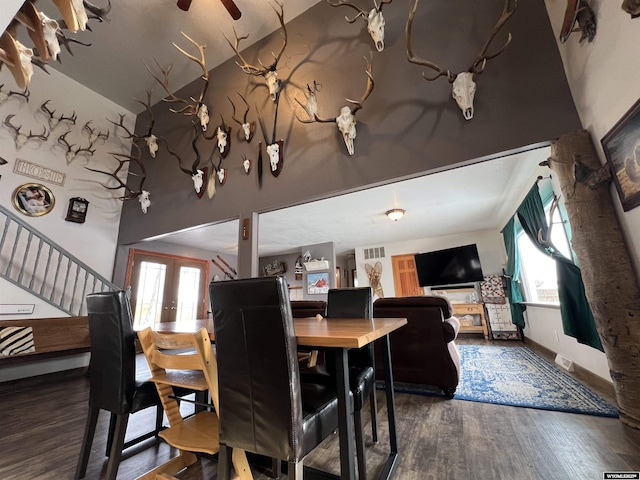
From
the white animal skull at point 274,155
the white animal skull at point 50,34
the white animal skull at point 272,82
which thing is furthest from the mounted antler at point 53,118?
the white animal skull at point 50,34

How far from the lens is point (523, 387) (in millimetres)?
2447

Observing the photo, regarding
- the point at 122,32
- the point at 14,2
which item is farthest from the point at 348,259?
the point at 14,2

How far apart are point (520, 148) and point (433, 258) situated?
4.60 metres

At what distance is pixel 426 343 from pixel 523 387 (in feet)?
3.28

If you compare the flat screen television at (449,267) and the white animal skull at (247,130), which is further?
the flat screen television at (449,267)

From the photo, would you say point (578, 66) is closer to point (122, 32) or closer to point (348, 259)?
point (122, 32)

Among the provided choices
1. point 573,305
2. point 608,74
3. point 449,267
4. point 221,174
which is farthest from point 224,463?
point 449,267

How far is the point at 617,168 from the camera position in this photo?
155 centimetres

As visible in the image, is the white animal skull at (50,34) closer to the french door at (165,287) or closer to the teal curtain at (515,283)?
the french door at (165,287)

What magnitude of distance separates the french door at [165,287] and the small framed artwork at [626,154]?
6064 mm

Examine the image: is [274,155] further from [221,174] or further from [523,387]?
[523,387]

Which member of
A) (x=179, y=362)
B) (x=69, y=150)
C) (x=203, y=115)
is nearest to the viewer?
(x=179, y=362)

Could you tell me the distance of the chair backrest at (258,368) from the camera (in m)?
0.91

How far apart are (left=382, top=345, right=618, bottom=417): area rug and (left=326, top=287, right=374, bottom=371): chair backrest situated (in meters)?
1.25
